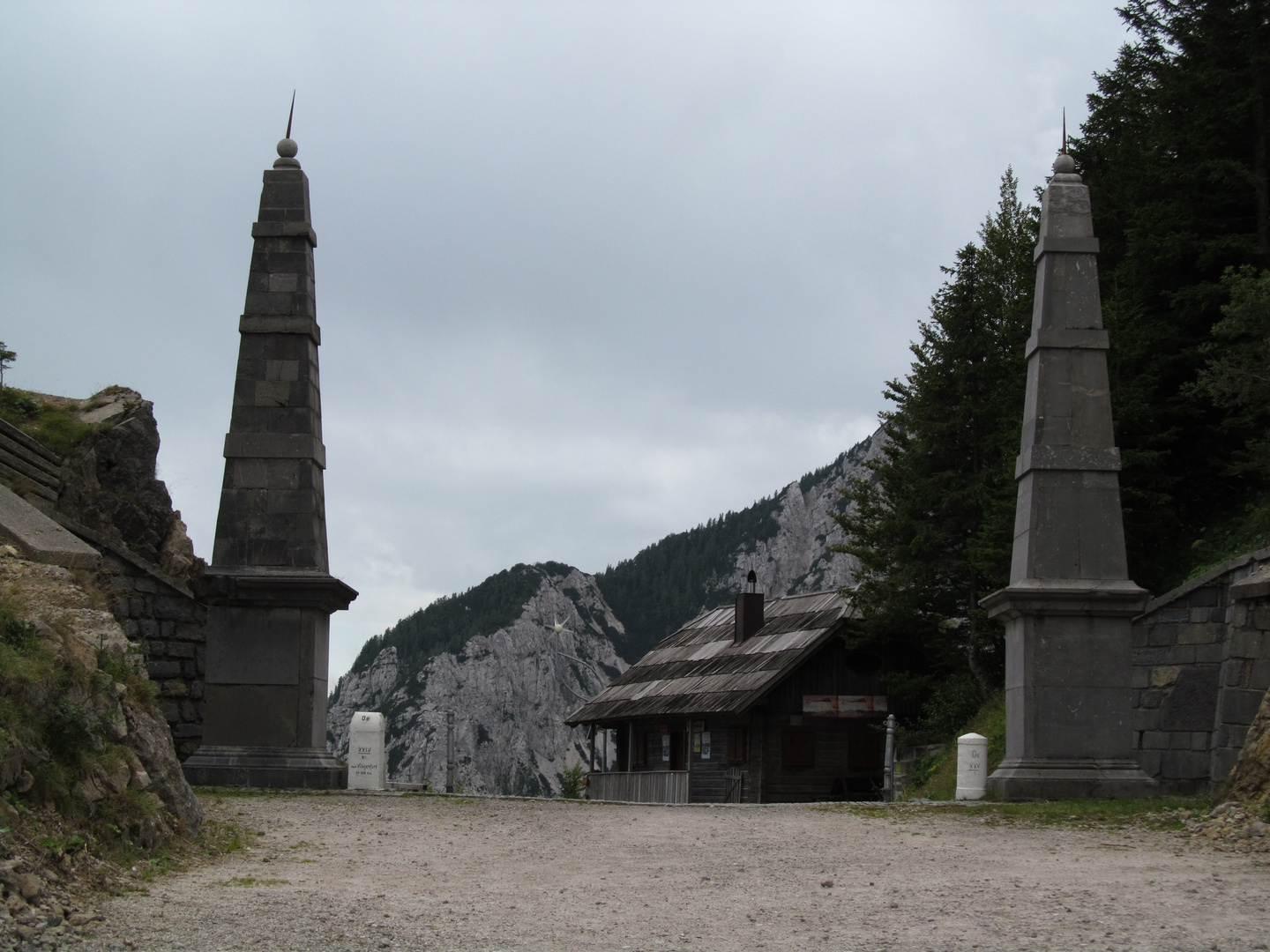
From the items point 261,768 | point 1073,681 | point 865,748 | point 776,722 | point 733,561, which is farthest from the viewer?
point 733,561

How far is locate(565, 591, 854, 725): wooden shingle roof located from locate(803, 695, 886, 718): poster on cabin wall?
1.18 metres

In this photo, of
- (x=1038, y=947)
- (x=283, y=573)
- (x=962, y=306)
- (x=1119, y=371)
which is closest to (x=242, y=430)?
(x=283, y=573)

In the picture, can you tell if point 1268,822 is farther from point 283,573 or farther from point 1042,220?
point 283,573

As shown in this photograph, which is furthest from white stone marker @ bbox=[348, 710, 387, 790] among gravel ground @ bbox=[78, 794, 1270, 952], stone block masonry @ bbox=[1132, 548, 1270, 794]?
stone block masonry @ bbox=[1132, 548, 1270, 794]

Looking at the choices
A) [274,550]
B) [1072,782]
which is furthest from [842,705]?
[274,550]

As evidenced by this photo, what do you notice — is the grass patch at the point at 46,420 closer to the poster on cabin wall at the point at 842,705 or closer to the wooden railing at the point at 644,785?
the wooden railing at the point at 644,785

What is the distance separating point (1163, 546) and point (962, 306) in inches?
341

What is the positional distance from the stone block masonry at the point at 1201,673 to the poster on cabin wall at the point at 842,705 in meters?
16.4

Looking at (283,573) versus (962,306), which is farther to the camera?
(962,306)

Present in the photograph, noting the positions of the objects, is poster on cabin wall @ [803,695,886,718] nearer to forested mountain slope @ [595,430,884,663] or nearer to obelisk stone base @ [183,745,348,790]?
obelisk stone base @ [183,745,348,790]

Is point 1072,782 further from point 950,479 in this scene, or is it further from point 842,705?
point 842,705

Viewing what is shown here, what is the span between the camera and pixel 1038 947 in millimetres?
6320

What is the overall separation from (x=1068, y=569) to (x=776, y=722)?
18.7 meters

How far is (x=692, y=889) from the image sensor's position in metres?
8.10
